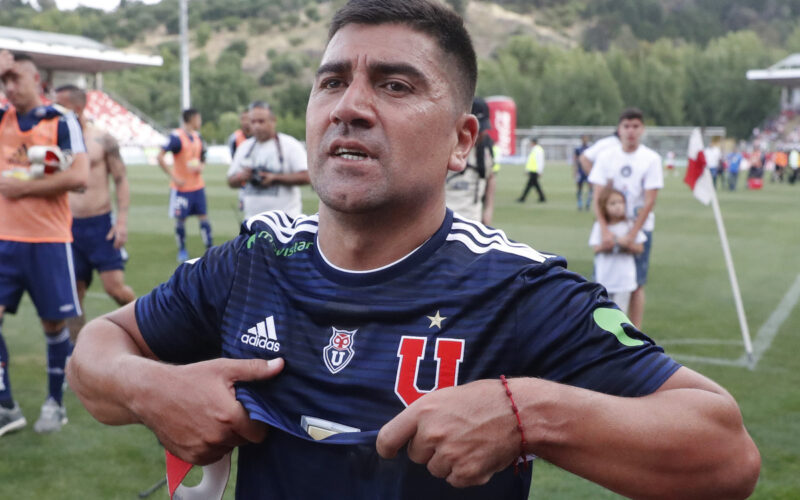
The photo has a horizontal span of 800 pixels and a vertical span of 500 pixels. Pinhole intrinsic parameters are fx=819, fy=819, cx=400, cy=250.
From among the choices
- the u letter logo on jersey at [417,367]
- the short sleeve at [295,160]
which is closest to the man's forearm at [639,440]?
the u letter logo on jersey at [417,367]

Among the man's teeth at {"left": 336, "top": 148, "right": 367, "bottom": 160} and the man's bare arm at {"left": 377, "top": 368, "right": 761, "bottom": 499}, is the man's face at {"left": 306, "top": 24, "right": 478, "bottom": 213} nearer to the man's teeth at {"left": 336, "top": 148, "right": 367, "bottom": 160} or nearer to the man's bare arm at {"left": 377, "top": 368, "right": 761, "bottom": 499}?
the man's teeth at {"left": 336, "top": 148, "right": 367, "bottom": 160}

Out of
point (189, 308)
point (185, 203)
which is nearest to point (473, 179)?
point (189, 308)

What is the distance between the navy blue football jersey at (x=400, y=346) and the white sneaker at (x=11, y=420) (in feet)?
13.6

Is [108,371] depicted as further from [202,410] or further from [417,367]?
[417,367]

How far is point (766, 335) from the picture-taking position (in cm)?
837

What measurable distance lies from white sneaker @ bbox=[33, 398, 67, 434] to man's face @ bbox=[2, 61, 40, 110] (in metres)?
1.94

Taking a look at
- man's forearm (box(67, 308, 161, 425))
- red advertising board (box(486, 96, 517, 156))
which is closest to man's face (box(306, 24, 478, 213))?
man's forearm (box(67, 308, 161, 425))

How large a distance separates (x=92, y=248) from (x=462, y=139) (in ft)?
18.8

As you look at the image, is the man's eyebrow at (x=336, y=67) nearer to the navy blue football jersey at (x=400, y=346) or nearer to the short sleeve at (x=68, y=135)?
the navy blue football jersey at (x=400, y=346)

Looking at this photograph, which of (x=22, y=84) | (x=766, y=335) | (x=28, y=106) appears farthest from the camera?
(x=766, y=335)

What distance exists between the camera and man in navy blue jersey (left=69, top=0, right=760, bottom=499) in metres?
1.36

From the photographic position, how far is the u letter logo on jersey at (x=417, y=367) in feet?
5.14

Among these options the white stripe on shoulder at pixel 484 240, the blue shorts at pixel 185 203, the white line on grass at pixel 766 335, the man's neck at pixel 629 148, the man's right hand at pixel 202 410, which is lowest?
the white line on grass at pixel 766 335

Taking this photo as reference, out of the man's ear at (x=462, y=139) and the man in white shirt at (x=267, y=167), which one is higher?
the man's ear at (x=462, y=139)
